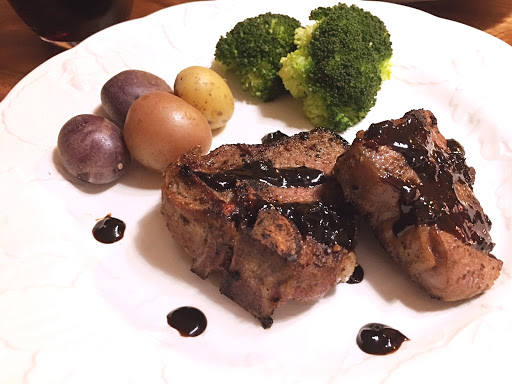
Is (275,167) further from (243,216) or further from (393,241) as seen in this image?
(393,241)

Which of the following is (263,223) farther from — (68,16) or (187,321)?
(68,16)

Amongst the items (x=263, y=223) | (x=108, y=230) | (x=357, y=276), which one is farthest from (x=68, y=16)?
(x=357, y=276)

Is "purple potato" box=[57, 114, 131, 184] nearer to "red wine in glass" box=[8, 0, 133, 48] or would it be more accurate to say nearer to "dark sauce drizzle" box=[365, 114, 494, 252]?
"red wine in glass" box=[8, 0, 133, 48]

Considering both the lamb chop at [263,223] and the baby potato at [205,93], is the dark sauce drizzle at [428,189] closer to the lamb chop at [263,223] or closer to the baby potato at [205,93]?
the lamb chop at [263,223]

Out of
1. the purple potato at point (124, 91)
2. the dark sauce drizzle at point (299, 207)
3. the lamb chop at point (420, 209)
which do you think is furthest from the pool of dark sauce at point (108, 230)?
the lamb chop at point (420, 209)

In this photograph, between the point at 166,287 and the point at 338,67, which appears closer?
the point at 166,287

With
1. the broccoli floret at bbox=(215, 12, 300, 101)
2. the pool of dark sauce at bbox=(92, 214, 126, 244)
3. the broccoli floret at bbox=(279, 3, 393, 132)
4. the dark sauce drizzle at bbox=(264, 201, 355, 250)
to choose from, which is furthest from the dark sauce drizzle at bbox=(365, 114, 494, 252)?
the pool of dark sauce at bbox=(92, 214, 126, 244)
